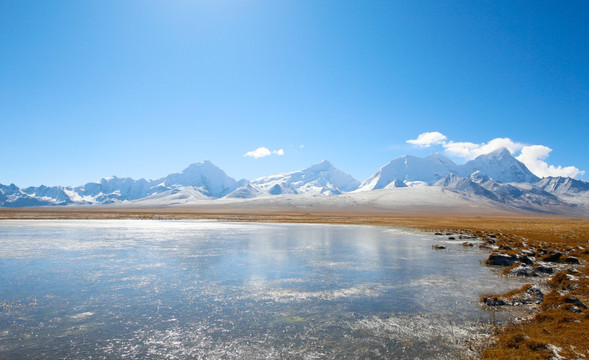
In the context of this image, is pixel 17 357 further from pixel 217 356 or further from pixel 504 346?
pixel 504 346

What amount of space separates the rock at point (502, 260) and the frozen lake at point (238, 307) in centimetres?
147

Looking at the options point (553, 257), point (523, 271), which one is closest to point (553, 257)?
point (553, 257)

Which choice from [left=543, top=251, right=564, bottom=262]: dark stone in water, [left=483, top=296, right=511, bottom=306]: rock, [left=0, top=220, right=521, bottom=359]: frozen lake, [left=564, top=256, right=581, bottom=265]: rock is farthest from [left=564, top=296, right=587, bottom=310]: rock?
[left=543, top=251, right=564, bottom=262]: dark stone in water

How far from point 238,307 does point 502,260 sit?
23675 millimetres

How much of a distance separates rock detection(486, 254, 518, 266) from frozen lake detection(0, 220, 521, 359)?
147 cm

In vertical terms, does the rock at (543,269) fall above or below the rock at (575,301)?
below

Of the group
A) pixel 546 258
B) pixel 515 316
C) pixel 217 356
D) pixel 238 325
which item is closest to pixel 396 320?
pixel 515 316

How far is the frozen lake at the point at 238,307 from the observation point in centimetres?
1123

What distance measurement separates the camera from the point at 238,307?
1558 cm

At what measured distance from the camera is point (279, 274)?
23000mm

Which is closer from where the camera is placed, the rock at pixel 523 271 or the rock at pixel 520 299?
the rock at pixel 520 299

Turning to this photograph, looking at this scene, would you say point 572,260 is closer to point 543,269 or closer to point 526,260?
point 526,260

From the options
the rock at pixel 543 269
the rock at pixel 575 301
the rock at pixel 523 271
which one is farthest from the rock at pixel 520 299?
the rock at pixel 543 269

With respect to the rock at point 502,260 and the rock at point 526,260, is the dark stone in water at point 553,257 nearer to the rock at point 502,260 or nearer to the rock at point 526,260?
the rock at point 526,260
